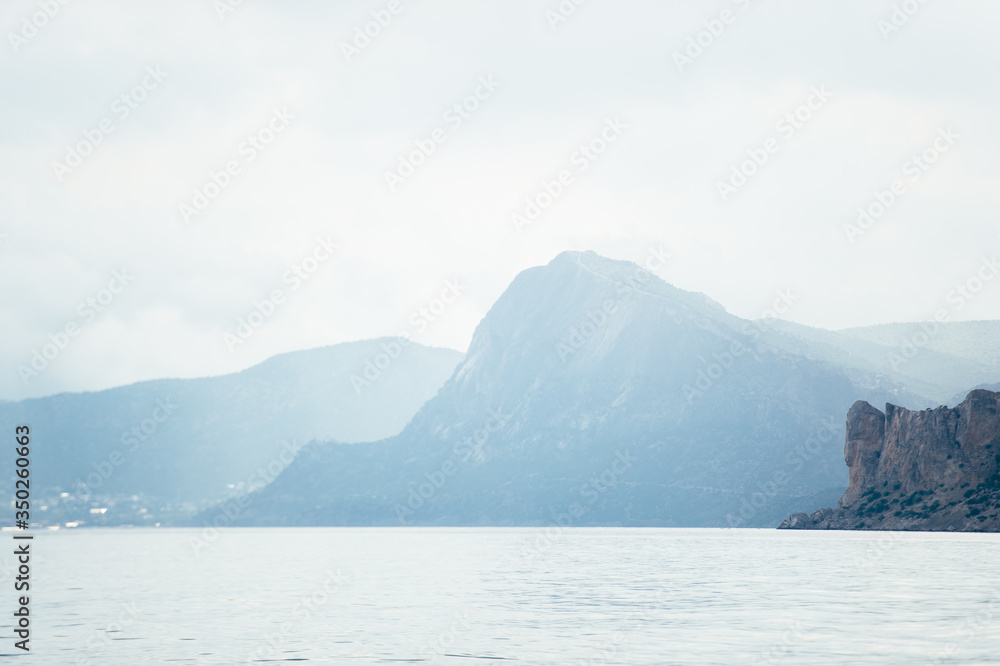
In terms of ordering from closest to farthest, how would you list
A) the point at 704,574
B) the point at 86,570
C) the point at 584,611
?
the point at 584,611 < the point at 704,574 < the point at 86,570

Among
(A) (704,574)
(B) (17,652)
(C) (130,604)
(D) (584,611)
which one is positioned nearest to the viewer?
(B) (17,652)

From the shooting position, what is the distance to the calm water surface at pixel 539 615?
40969 mm

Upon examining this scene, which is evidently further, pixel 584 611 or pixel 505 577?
pixel 505 577

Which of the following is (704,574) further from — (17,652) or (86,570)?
(86,570)

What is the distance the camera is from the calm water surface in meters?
41.0

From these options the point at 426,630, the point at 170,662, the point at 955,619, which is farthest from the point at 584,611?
the point at 170,662

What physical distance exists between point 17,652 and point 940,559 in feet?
286

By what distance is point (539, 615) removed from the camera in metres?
55.7

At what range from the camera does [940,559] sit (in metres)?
102

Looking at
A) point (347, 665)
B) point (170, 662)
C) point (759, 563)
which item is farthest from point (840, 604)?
point (759, 563)

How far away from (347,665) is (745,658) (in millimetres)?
15138

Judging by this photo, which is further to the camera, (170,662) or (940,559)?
(940,559)

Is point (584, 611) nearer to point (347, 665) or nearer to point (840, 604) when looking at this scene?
point (840, 604)

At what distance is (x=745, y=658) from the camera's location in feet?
127
